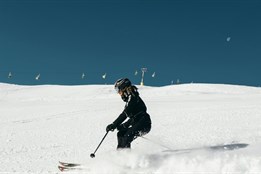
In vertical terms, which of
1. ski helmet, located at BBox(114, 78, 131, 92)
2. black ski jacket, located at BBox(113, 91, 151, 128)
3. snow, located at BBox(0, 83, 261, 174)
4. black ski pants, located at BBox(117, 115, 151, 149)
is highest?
ski helmet, located at BBox(114, 78, 131, 92)

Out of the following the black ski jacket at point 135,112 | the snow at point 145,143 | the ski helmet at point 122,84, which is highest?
the ski helmet at point 122,84

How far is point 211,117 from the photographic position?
15562mm

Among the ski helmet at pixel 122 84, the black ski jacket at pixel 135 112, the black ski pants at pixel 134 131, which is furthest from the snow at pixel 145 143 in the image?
the ski helmet at pixel 122 84

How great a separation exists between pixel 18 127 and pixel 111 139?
566cm

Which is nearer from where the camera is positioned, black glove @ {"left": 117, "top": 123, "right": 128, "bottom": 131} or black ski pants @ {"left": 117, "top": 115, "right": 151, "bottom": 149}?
black ski pants @ {"left": 117, "top": 115, "right": 151, "bottom": 149}

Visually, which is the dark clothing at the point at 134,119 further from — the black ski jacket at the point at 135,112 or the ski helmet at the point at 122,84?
the ski helmet at the point at 122,84

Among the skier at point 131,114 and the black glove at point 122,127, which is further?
the black glove at point 122,127

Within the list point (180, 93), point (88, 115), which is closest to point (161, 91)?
point (180, 93)

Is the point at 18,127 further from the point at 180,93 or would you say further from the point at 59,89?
the point at 59,89

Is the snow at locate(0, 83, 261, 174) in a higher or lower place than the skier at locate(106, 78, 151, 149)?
lower

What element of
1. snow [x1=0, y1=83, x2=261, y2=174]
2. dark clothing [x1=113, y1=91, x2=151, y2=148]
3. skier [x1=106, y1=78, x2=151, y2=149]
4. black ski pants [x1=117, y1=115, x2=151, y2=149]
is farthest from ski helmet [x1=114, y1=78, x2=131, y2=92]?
snow [x1=0, y1=83, x2=261, y2=174]

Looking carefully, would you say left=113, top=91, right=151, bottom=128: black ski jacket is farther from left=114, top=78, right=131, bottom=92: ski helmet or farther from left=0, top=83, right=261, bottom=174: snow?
left=0, top=83, right=261, bottom=174: snow

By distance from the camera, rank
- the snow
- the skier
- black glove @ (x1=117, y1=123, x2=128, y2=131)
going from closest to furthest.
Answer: the snow, the skier, black glove @ (x1=117, y1=123, x2=128, y2=131)

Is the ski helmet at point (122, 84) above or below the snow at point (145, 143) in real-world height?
above
